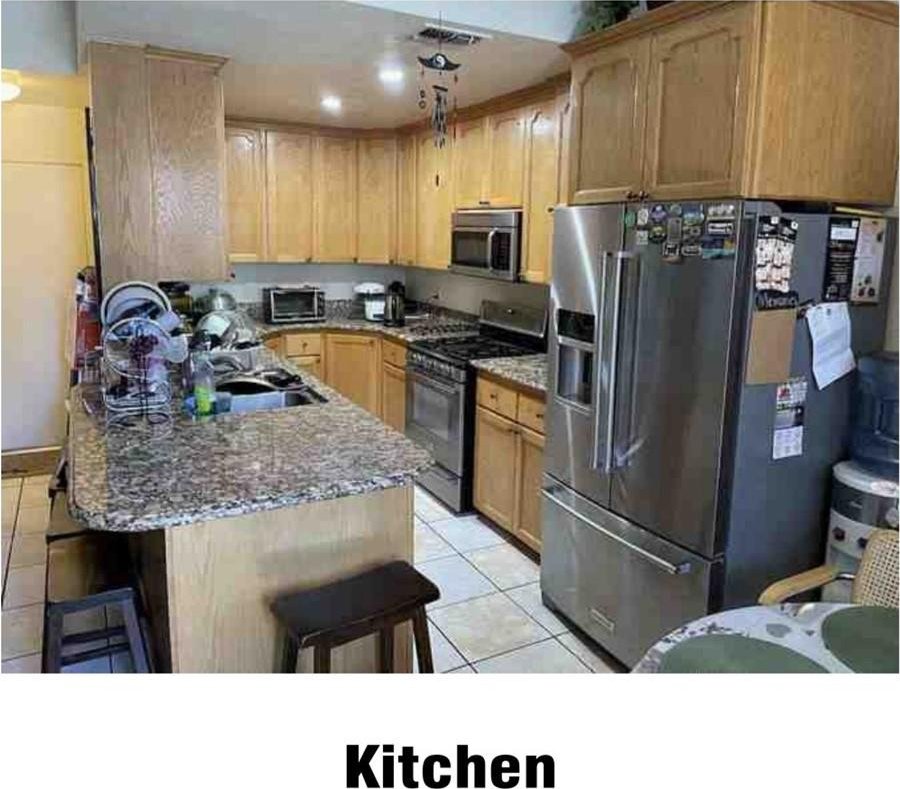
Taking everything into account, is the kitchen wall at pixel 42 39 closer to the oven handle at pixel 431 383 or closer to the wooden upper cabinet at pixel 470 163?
Result: the wooden upper cabinet at pixel 470 163

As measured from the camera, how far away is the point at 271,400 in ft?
8.75

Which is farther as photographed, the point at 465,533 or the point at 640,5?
the point at 465,533

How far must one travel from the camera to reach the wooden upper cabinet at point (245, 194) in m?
4.64

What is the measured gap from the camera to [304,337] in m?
4.80

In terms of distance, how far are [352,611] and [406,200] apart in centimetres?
373

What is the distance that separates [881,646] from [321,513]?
126 cm

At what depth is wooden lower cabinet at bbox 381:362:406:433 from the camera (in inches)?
177

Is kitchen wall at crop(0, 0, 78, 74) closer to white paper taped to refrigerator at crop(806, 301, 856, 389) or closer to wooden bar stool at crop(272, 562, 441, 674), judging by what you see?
wooden bar stool at crop(272, 562, 441, 674)

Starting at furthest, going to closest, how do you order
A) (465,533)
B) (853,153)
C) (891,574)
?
(465,533)
(853,153)
(891,574)

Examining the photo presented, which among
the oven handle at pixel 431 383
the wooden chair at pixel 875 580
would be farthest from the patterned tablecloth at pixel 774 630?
the oven handle at pixel 431 383

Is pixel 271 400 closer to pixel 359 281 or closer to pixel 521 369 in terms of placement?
pixel 521 369

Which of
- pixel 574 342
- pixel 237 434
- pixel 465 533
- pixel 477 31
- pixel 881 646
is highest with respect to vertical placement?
pixel 477 31

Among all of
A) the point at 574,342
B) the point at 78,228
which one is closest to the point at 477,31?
the point at 574,342

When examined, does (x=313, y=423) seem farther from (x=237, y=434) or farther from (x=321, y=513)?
(x=321, y=513)
